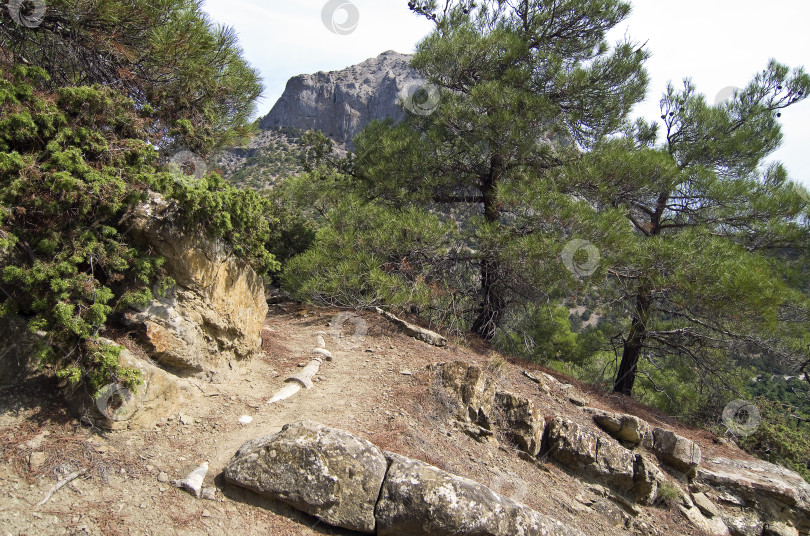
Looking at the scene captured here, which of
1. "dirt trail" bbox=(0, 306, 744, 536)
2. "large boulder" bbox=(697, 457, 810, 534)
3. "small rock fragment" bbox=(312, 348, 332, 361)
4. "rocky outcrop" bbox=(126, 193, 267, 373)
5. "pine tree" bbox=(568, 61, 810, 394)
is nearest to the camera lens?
"dirt trail" bbox=(0, 306, 744, 536)

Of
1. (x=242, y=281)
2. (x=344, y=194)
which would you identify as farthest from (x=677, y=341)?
(x=242, y=281)

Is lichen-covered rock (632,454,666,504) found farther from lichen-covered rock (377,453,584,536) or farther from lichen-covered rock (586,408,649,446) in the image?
lichen-covered rock (377,453,584,536)

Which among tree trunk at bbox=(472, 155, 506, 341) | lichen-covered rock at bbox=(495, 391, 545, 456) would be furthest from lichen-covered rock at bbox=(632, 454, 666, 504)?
tree trunk at bbox=(472, 155, 506, 341)

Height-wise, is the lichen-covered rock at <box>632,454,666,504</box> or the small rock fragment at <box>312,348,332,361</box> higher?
the small rock fragment at <box>312,348,332,361</box>

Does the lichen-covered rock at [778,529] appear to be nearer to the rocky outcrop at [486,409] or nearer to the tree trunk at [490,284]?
the rocky outcrop at [486,409]

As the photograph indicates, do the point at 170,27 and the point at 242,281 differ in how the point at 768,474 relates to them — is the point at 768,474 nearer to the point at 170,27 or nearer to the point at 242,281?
the point at 242,281

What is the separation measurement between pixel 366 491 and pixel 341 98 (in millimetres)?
104082

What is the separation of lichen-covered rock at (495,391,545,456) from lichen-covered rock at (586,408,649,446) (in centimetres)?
126

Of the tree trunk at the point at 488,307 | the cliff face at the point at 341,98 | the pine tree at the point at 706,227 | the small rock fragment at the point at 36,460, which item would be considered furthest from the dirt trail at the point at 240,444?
the cliff face at the point at 341,98

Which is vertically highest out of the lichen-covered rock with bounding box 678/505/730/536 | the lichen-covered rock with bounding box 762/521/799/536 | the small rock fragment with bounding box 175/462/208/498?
the small rock fragment with bounding box 175/462/208/498

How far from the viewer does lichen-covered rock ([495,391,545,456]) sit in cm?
493

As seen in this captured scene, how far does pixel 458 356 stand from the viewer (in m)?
6.73

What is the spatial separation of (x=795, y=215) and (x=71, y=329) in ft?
35.3

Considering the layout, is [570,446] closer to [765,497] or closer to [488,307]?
[765,497]
